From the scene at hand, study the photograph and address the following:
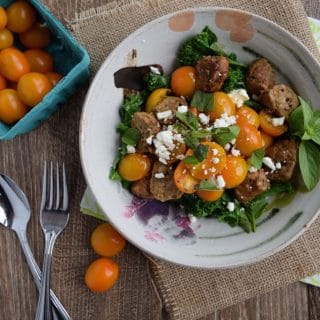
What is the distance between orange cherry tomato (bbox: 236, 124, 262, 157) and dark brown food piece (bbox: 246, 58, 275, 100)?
121mm

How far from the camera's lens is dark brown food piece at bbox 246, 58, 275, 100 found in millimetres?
1289

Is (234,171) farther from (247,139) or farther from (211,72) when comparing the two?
(211,72)

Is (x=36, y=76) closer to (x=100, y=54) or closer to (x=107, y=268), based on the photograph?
(x=100, y=54)

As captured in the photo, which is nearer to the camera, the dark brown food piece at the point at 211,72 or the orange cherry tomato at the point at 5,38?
the dark brown food piece at the point at 211,72

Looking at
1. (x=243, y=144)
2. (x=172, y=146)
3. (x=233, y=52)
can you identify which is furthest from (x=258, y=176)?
(x=233, y=52)

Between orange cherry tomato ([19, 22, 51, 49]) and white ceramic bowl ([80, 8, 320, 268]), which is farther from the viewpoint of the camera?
orange cherry tomato ([19, 22, 51, 49])

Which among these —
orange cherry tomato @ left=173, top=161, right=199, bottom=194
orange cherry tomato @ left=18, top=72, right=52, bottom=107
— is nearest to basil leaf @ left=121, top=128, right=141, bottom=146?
orange cherry tomato @ left=173, top=161, right=199, bottom=194

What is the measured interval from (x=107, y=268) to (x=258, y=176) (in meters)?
0.46

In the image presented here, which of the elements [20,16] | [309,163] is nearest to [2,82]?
[20,16]

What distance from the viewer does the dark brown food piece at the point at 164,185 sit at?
1.24 meters

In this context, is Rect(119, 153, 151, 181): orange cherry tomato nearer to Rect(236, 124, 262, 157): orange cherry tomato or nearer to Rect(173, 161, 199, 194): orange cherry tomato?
Rect(173, 161, 199, 194): orange cherry tomato

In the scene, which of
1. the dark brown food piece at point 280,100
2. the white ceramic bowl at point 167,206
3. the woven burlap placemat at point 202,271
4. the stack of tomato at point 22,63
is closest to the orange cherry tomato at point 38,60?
the stack of tomato at point 22,63

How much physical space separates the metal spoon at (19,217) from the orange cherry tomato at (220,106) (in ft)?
1.83

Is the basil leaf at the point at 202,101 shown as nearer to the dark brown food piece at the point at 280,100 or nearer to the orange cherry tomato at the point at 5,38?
the dark brown food piece at the point at 280,100
